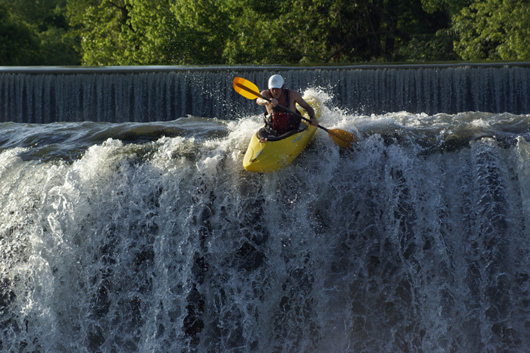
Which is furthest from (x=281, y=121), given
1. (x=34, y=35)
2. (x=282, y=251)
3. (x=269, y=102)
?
(x=34, y=35)

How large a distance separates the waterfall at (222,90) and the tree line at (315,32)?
561 centimetres

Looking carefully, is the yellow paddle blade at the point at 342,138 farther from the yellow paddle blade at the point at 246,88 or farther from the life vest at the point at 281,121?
the yellow paddle blade at the point at 246,88

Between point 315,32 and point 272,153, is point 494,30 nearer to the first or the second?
point 315,32

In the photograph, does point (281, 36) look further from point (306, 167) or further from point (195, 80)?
point (306, 167)

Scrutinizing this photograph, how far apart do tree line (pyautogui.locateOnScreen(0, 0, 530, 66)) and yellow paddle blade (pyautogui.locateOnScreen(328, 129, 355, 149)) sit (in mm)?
11184

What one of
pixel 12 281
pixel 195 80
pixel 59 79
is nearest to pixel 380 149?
pixel 12 281

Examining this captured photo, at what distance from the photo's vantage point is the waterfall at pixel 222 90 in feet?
46.2

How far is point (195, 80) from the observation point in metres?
14.9

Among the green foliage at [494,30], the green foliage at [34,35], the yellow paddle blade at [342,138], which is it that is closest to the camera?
the yellow paddle blade at [342,138]

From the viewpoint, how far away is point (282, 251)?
8.48m

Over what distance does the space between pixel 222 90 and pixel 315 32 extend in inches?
342

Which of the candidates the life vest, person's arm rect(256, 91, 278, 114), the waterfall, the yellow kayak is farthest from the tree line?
the yellow kayak

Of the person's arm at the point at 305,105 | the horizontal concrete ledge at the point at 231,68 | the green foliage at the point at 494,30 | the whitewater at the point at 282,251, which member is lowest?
the whitewater at the point at 282,251

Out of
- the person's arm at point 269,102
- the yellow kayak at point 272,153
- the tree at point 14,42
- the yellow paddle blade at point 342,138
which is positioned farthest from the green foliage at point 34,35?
the yellow paddle blade at point 342,138
